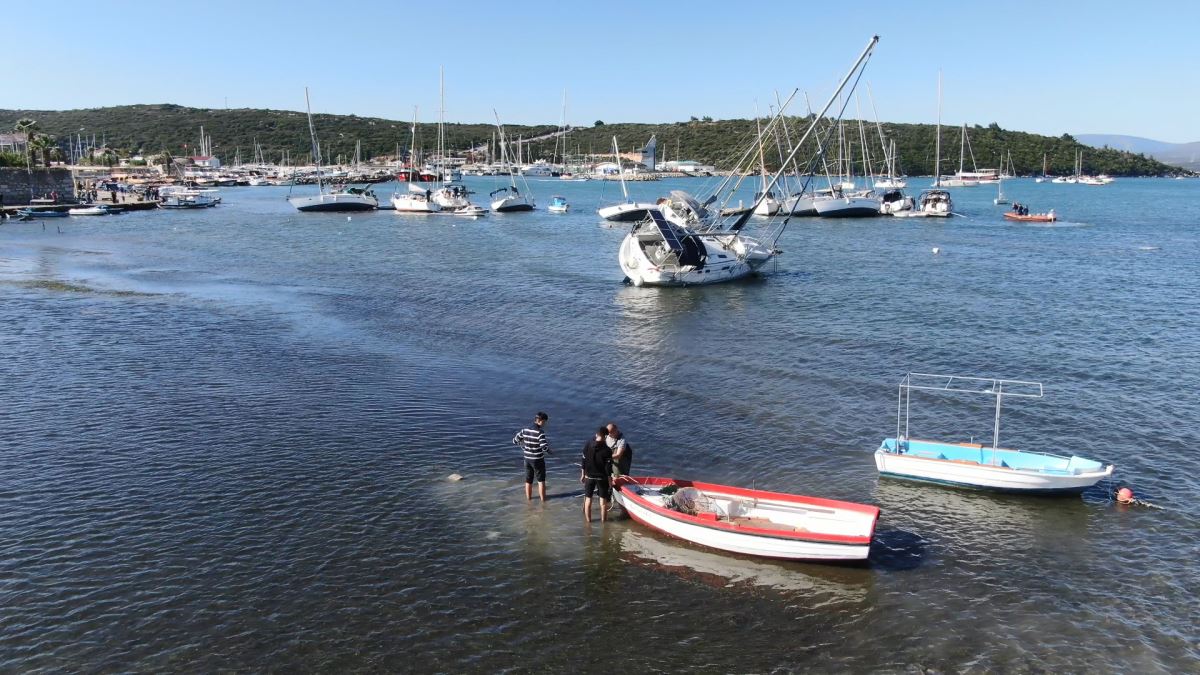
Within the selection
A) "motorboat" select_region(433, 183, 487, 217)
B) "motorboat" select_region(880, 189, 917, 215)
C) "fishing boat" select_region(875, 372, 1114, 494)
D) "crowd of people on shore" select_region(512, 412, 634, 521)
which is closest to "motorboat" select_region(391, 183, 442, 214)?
"motorboat" select_region(433, 183, 487, 217)

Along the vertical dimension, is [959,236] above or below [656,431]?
above

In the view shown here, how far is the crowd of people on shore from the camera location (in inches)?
688

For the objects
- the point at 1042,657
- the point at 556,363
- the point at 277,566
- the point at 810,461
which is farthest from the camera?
the point at 556,363

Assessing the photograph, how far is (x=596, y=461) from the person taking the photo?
17.4 meters

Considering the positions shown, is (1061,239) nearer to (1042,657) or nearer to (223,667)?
(1042,657)

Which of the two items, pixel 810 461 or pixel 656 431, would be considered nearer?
pixel 810 461

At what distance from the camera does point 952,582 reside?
15.4m

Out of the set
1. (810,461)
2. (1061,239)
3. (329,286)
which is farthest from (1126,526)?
(1061,239)

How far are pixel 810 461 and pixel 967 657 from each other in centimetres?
883

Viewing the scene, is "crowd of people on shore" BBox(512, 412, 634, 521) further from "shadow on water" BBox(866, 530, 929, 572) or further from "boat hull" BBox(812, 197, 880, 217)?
"boat hull" BBox(812, 197, 880, 217)

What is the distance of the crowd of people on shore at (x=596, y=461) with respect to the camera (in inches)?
688

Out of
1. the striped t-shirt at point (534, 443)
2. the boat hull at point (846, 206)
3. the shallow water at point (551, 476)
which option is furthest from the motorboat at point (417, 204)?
the striped t-shirt at point (534, 443)

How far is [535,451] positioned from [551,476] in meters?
2.45

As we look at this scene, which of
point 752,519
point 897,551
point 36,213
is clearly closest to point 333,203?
point 36,213
